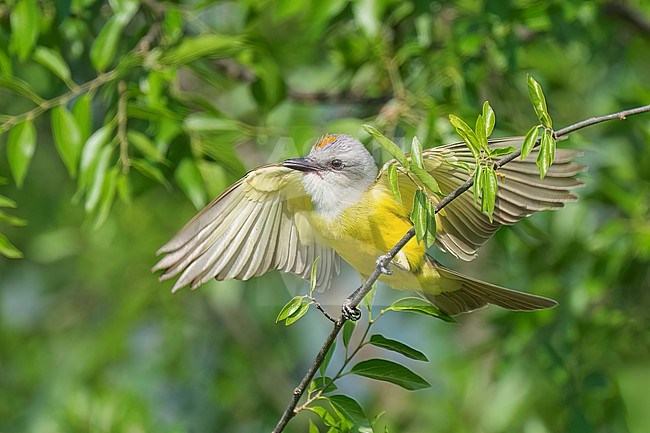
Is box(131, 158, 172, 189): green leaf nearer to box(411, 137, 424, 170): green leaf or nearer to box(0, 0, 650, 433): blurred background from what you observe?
box(0, 0, 650, 433): blurred background

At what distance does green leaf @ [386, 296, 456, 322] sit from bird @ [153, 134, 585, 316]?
7 cm

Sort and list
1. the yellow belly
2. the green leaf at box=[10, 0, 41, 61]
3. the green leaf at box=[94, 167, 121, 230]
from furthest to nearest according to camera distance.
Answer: the green leaf at box=[10, 0, 41, 61] < the green leaf at box=[94, 167, 121, 230] < the yellow belly

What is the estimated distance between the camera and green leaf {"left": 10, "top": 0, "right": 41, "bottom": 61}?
318 cm

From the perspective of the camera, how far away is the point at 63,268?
707cm

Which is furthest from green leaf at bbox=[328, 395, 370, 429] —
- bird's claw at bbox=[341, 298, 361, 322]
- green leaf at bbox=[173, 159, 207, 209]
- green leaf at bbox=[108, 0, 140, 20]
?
green leaf at bbox=[108, 0, 140, 20]

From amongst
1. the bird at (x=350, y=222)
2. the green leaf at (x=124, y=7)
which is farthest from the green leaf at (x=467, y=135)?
the green leaf at (x=124, y=7)

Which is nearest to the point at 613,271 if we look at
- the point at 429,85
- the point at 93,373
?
the point at 429,85

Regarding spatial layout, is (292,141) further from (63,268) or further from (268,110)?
(63,268)

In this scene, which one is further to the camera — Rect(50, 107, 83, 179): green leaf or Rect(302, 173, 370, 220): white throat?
Rect(50, 107, 83, 179): green leaf

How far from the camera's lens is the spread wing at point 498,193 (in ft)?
7.25

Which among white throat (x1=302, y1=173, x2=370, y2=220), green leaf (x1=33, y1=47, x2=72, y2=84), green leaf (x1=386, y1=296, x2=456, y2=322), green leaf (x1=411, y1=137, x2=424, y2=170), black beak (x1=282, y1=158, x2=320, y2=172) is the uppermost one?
green leaf (x1=411, y1=137, x2=424, y2=170)

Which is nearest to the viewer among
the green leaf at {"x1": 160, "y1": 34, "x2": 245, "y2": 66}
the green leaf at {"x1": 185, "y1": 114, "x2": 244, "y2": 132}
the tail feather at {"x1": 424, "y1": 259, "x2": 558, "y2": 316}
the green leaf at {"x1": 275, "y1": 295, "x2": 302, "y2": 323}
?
the green leaf at {"x1": 275, "y1": 295, "x2": 302, "y2": 323}

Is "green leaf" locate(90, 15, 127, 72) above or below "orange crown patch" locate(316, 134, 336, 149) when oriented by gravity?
below

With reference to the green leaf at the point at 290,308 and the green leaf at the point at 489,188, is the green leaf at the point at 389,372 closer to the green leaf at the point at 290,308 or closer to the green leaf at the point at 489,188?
the green leaf at the point at 290,308
